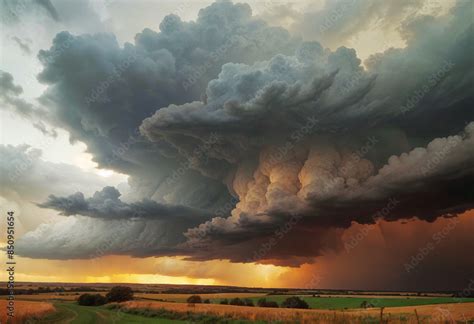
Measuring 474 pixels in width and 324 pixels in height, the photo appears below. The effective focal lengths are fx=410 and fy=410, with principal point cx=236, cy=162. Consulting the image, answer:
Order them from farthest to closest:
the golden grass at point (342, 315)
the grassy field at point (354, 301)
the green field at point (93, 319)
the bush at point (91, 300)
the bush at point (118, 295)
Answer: the bush at point (118, 295) → the grassy field at point (354, 301) → the bush at point (91, 300) → the green field at point (93, 319) → the golden grass at point (342, 315)

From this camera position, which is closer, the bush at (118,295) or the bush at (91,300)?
the bush at (91,300)


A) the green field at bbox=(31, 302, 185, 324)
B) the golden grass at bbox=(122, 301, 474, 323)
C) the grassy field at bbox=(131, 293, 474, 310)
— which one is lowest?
the grassy field at bbox=(131, 293, 474, 310)

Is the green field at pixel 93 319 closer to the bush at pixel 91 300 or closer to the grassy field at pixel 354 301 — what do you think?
the bush at pixel 91 300

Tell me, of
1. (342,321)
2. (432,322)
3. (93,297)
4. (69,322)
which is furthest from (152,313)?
(93,297)

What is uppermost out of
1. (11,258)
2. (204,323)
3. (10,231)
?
(10,231)

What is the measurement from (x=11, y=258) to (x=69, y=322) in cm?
1799

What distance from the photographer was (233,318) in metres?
43.3

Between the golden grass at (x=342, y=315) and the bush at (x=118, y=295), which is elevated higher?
the bush at (x=118, y=295)

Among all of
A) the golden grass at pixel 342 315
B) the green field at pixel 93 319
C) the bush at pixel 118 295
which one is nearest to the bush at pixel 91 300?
the bush at pixel 118 295

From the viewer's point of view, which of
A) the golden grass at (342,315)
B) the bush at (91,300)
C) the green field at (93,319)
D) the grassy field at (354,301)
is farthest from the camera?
the grassy field at (354,301)

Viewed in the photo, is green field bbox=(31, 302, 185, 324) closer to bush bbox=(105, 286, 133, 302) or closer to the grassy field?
the grassy field

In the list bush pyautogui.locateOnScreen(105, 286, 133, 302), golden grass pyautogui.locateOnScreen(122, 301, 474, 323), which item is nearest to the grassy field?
bush pyautogui.locateOnScreen(105, 286, 133, 302)

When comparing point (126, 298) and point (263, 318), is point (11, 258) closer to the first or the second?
point (263, 318)

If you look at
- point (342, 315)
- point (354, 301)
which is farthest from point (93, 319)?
point (354, 301)
